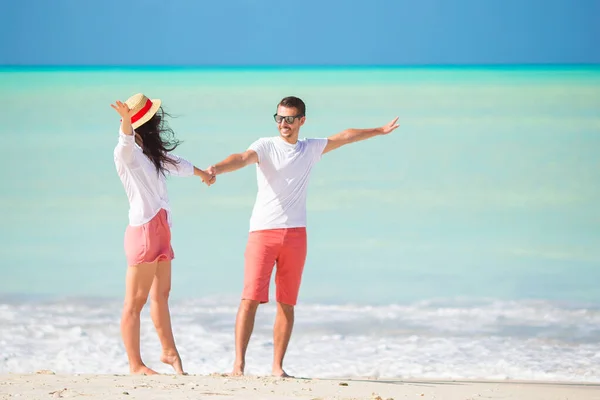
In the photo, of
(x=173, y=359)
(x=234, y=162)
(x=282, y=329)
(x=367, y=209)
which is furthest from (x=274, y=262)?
(x=367, y=209)

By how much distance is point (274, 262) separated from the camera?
3.98 metres

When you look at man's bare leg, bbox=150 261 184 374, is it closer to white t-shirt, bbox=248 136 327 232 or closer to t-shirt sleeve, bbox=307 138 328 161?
white t-shirt, bbox=248 136 327 232

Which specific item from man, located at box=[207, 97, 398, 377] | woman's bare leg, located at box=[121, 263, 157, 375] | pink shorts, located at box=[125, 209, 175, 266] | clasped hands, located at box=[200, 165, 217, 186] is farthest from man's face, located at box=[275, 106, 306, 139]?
woman's bare leg, located at box=[121, 263, 157, 375]

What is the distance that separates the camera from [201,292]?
18.5 feet

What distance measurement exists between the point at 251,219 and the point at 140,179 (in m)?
0.49

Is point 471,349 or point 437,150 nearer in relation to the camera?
point 471,349

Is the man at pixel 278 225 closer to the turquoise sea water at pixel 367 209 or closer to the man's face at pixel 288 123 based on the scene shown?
the man's face at pixel 288 123

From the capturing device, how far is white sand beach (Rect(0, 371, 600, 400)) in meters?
3.24

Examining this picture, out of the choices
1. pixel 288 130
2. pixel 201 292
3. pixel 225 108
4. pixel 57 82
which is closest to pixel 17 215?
pixel 201 292

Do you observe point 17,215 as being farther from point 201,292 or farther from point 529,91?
point 529,91

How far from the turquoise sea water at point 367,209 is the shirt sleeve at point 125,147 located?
1411 millimetres

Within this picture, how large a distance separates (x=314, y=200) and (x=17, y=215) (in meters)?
2.30

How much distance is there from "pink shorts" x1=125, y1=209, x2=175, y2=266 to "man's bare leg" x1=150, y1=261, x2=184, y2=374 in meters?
0.08

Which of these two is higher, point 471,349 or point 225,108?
point 225,108
